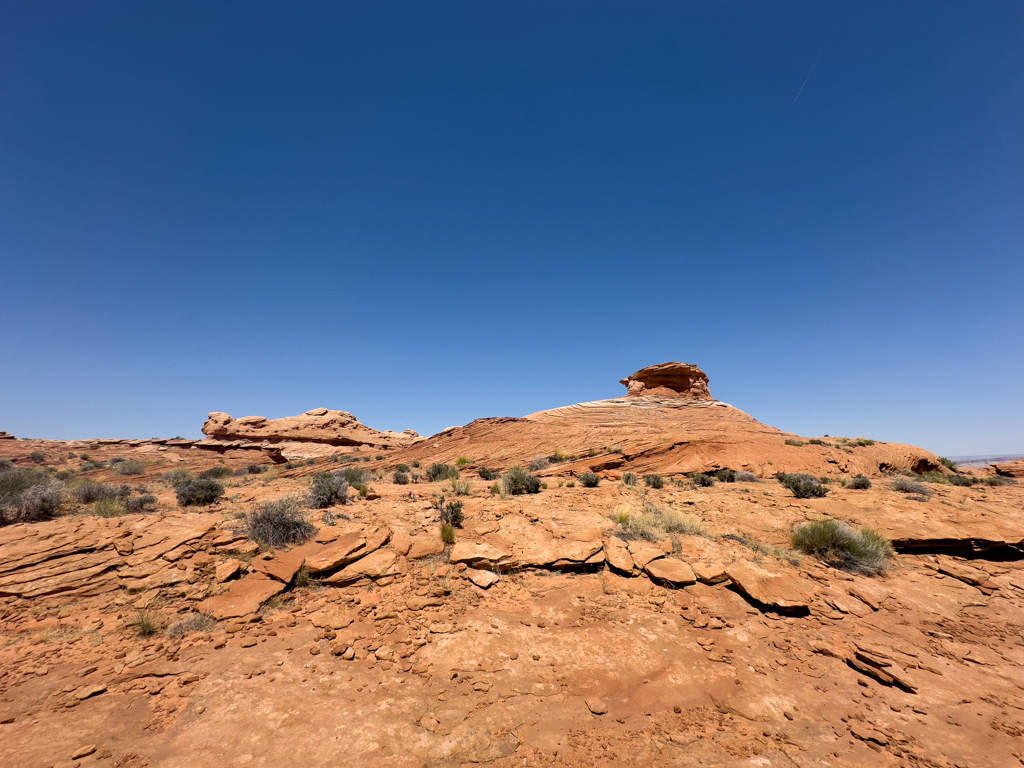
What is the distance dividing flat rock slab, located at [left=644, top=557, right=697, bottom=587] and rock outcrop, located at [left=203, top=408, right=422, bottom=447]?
118ft

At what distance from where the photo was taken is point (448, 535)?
7.27 m

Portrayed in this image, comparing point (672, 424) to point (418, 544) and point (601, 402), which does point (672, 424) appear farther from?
point (418, 544)

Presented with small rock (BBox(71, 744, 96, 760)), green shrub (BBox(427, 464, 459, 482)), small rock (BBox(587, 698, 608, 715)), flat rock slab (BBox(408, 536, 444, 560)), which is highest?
green shrub (BBox(427, 464, 459, 482))

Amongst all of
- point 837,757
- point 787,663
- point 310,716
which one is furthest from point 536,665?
point 787,663

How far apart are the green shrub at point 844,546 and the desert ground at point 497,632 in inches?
2.3

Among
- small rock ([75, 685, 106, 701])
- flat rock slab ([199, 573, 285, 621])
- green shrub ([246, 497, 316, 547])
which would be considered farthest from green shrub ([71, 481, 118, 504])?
Result: small rock ([75, 685, 106, 701])

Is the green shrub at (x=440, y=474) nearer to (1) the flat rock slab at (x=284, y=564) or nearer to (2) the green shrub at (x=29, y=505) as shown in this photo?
(1) the flat rock slab at (x=284, y=564)

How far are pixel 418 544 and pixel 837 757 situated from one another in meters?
5.99

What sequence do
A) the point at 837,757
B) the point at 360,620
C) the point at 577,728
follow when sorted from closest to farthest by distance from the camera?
1. the point at 837,757
2. the point at 577,728
3. the point at 360,620

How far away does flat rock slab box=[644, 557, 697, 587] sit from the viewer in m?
6.49

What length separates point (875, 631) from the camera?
219 inches

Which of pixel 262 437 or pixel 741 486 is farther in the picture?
pixel 262 437

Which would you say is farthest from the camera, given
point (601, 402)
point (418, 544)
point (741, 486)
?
point (601, 402)

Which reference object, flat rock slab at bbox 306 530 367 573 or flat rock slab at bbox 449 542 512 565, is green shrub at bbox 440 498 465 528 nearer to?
flat rock slab at bbox 449 542 512 565
